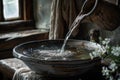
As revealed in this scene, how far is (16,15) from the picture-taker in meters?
3.15

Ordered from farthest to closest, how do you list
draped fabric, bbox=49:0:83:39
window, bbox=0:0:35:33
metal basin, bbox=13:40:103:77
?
window, bbox=0:0:35:33 → draped fabric, bbox=49:0:83:39 → metal basin, bbox=13:40:103:77

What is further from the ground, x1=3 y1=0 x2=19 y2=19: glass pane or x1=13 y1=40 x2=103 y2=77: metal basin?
x1=3 y1=0 x2=19 y2=19: glass pane

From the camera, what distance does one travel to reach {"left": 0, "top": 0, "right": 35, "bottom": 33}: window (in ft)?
9.88

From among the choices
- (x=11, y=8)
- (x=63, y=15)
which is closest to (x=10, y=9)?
(x=11, y=8)

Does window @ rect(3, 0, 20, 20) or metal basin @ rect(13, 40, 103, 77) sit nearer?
metal basin @ rect(13, 40, 103, 77)

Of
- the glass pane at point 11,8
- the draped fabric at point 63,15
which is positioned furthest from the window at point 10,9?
the draped fabric at point 63,15

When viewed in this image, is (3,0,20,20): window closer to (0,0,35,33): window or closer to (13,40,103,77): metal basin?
(0,0,35,33): window

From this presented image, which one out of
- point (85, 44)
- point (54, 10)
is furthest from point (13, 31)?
point (85, 44)

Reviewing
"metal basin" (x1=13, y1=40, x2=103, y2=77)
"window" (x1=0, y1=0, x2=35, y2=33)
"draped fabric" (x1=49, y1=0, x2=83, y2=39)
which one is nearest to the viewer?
"metal basin" (x1=13, y1=40, x2=103, y2=77)

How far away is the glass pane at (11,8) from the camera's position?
3.06 metres

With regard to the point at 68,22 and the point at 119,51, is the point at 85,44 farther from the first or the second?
the point at 119,51

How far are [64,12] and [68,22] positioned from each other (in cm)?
10

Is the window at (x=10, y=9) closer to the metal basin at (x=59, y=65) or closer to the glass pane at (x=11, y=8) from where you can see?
the glass pane at (x=11, y=8)

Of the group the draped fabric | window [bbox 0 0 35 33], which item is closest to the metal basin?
the draped fabric
